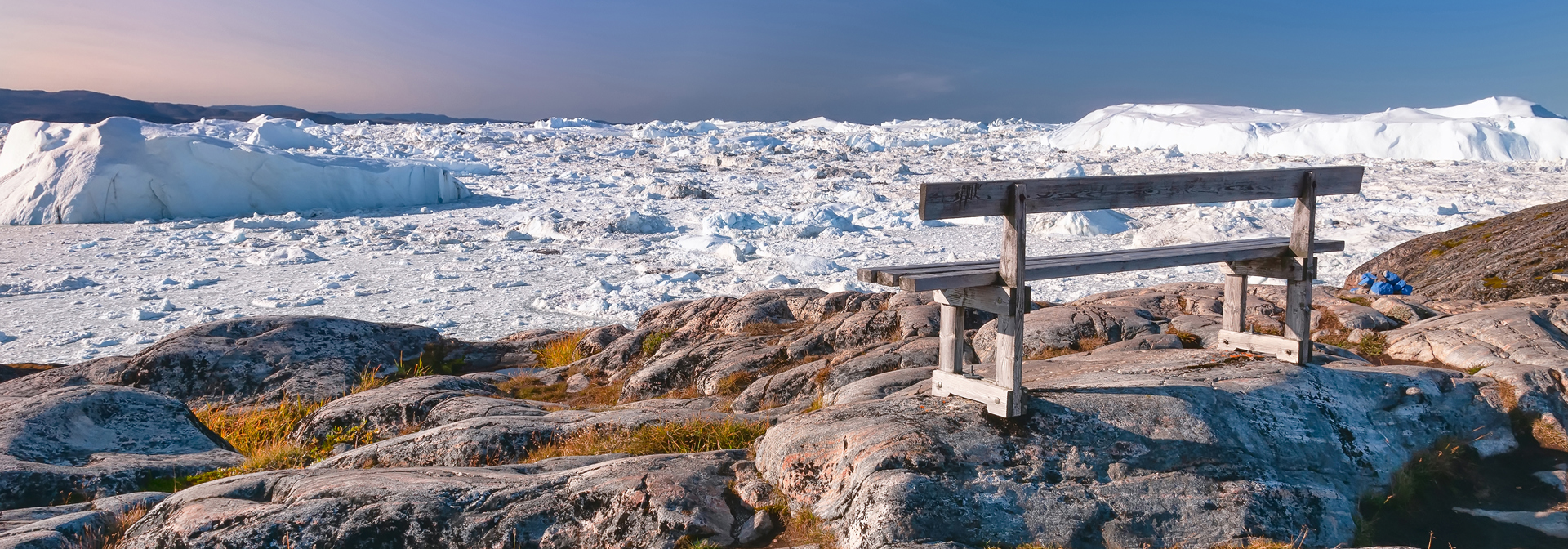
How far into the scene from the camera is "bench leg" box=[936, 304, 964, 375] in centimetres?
432

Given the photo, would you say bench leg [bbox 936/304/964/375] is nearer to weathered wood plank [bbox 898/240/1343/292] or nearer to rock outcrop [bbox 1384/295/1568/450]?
weathered wood plank [bbox 898/240/1343/292]

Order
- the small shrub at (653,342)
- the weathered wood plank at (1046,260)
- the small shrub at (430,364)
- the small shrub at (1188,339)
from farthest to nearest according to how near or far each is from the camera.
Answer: the small shrub at (430,364)
the small shrub at (653,342)
the small shrub at (1188,339)
the weathered wood plank at (1046,260)

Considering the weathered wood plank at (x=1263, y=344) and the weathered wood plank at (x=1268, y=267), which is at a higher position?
the weathered wood plank at (x=1268, y=267)

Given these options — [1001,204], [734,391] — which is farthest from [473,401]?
[1001,204]

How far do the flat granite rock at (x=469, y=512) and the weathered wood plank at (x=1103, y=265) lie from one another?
1.21m

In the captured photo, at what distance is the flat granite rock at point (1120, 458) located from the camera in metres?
3.52

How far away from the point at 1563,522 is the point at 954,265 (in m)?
2.83

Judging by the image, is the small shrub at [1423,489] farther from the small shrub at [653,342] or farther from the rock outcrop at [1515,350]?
the small shrub at [653,342]

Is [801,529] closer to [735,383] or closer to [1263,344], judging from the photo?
[1263,344]

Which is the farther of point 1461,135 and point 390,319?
point 1461,135

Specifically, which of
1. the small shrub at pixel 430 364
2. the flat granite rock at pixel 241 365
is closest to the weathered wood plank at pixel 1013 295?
the flat granite rock at pixel 241 365

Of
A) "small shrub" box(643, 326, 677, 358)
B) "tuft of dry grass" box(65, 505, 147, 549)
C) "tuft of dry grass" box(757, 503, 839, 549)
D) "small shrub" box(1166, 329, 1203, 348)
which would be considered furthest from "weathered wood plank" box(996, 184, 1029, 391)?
"small shrub" box(643, 326, 677, 358)

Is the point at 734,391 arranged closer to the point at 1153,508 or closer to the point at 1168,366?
the point at 1168,366

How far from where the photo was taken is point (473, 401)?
6.24 metres
